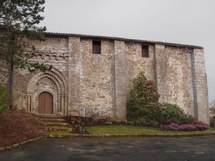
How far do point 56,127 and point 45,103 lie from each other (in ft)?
19.4

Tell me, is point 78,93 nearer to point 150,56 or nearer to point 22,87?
point 22,87

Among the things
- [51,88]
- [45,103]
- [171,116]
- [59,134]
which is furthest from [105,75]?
[59,134]

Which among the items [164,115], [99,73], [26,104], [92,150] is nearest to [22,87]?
[26,104]

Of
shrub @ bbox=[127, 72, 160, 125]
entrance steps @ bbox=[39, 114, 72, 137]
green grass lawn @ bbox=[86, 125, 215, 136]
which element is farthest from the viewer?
shrub @ bbox=[127, 72, 160, 125]

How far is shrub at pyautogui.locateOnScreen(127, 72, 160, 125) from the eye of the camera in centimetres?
2470

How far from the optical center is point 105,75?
2670 cm

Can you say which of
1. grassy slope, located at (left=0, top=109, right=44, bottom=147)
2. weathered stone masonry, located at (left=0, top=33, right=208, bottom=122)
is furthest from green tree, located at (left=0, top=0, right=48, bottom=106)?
weathered stone masonry, located at (left=0, top=33, right=208, bottom=122)

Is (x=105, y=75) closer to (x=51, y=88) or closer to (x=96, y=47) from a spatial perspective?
(x=96, y=47)

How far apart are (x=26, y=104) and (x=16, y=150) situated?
11136 mm

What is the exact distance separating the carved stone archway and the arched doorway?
23 cm

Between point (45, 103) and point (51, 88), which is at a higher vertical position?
point (51, 88)

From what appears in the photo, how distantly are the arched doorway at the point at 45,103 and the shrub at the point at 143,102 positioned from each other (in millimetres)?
5761

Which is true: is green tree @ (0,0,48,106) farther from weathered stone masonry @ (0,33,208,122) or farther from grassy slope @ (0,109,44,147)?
weathered stone masonry @ (0,33,208,122)

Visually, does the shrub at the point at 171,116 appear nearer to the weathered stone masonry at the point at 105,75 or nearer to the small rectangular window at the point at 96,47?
the weathered stone masonry at the point at 105,75
